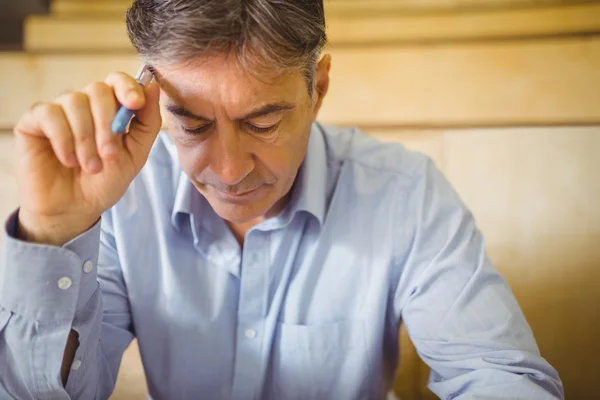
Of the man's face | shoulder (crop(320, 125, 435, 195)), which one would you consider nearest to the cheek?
the man's face

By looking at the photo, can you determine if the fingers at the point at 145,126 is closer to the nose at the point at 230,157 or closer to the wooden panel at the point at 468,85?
the nose at the point at 230,157

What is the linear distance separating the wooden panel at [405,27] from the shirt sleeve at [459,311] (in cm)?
66

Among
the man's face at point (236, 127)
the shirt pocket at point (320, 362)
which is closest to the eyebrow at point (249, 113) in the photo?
the man's face at point (236, 127)

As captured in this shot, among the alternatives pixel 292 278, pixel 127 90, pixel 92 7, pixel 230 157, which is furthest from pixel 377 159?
pixel 92 7

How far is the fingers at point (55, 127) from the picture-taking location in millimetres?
721

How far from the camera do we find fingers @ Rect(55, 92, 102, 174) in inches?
28.6

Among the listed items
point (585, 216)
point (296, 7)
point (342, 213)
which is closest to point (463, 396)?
point (342, 213)

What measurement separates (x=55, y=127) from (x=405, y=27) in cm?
117

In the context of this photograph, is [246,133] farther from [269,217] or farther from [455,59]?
[455,59]

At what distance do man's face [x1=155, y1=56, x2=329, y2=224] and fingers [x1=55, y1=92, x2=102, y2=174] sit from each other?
0.40 feet

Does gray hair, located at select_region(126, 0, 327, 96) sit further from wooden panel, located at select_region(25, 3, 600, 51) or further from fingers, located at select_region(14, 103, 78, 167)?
wooden panel, located at select_region(25, 3, 600, 51)

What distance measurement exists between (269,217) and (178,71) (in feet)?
1.27

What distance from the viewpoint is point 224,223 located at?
3.51ft

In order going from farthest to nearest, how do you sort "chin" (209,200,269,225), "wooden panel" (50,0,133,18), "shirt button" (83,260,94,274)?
"wooden panel" (50,0,133,18)
"chin" (209,200,269,225)
"shirt button" (83,260,94,274)
